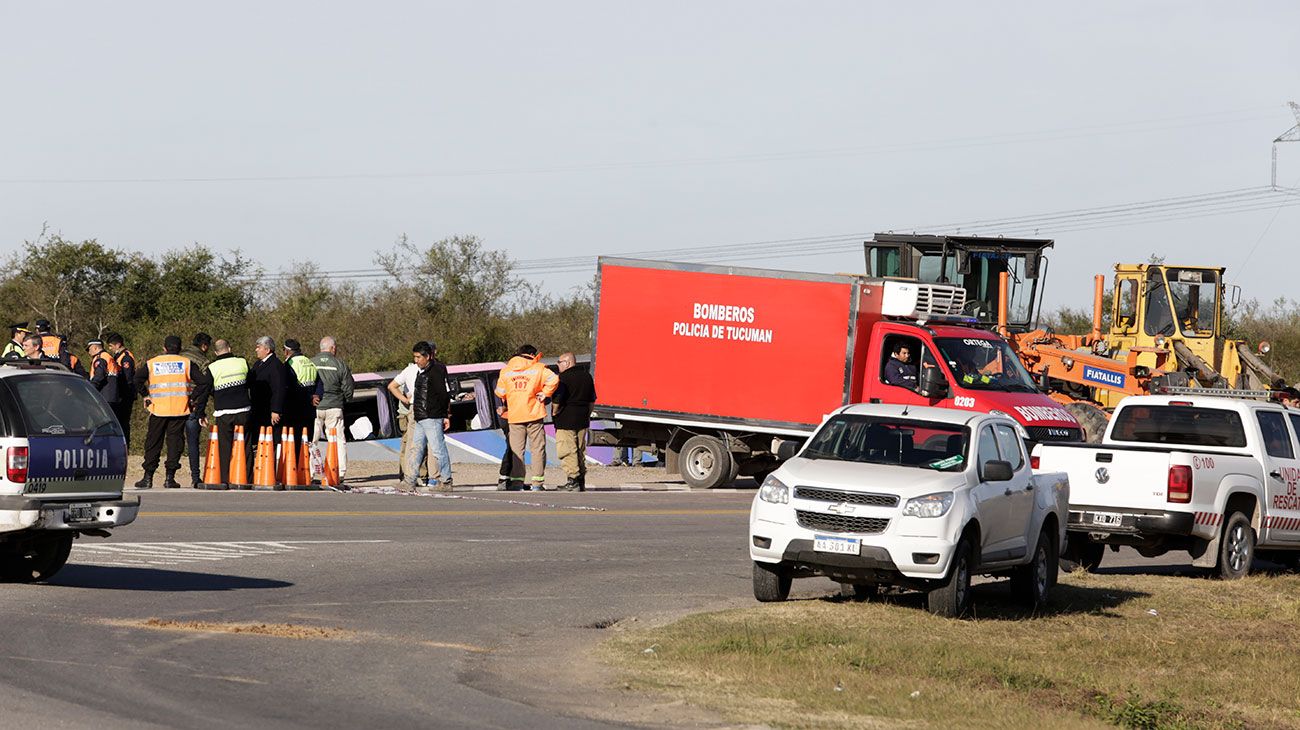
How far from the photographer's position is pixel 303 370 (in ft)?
79.7

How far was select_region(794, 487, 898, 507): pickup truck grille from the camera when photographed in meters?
12.8

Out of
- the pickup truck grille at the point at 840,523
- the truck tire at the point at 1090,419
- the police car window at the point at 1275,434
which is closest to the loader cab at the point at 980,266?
the truck tire at the point at 1090,419

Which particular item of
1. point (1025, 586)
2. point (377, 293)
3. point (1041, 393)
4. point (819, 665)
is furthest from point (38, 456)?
point (377, 293)

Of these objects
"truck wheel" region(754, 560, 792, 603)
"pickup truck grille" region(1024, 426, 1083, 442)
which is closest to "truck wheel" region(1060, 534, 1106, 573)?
"truck wheel" region(754, 560, 792, 603)

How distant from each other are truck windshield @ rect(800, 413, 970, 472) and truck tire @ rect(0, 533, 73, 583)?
19.4 ft

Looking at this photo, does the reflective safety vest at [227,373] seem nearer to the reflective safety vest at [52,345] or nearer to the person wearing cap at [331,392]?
the person wearing cap at [331,392]

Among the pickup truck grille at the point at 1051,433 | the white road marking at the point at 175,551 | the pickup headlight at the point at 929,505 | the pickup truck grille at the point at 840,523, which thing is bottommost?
the white road marking at the point at 175,551

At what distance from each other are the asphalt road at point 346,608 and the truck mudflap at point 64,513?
524 mm

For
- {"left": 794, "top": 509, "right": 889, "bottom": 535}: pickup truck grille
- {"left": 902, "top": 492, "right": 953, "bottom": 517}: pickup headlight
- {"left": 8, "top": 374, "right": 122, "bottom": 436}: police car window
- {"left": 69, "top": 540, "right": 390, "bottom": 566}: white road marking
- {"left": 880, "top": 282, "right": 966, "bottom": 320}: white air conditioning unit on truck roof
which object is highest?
{"left": 880, "top": 282, "right": 966, "bottom": 320}: white air conditioning unit on truck roof

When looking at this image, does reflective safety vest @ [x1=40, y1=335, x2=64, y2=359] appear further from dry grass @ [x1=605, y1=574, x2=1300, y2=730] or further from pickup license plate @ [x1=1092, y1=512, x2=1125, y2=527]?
pickup license plate @ [x1=1092, y1=512, x2=1125, y2=527]

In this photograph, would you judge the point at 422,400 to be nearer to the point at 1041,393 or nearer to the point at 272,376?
the point at 272,376

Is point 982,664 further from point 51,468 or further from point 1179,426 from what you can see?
point 1179,426

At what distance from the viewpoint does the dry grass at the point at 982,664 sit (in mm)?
9656

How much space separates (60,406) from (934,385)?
14.0 metres
